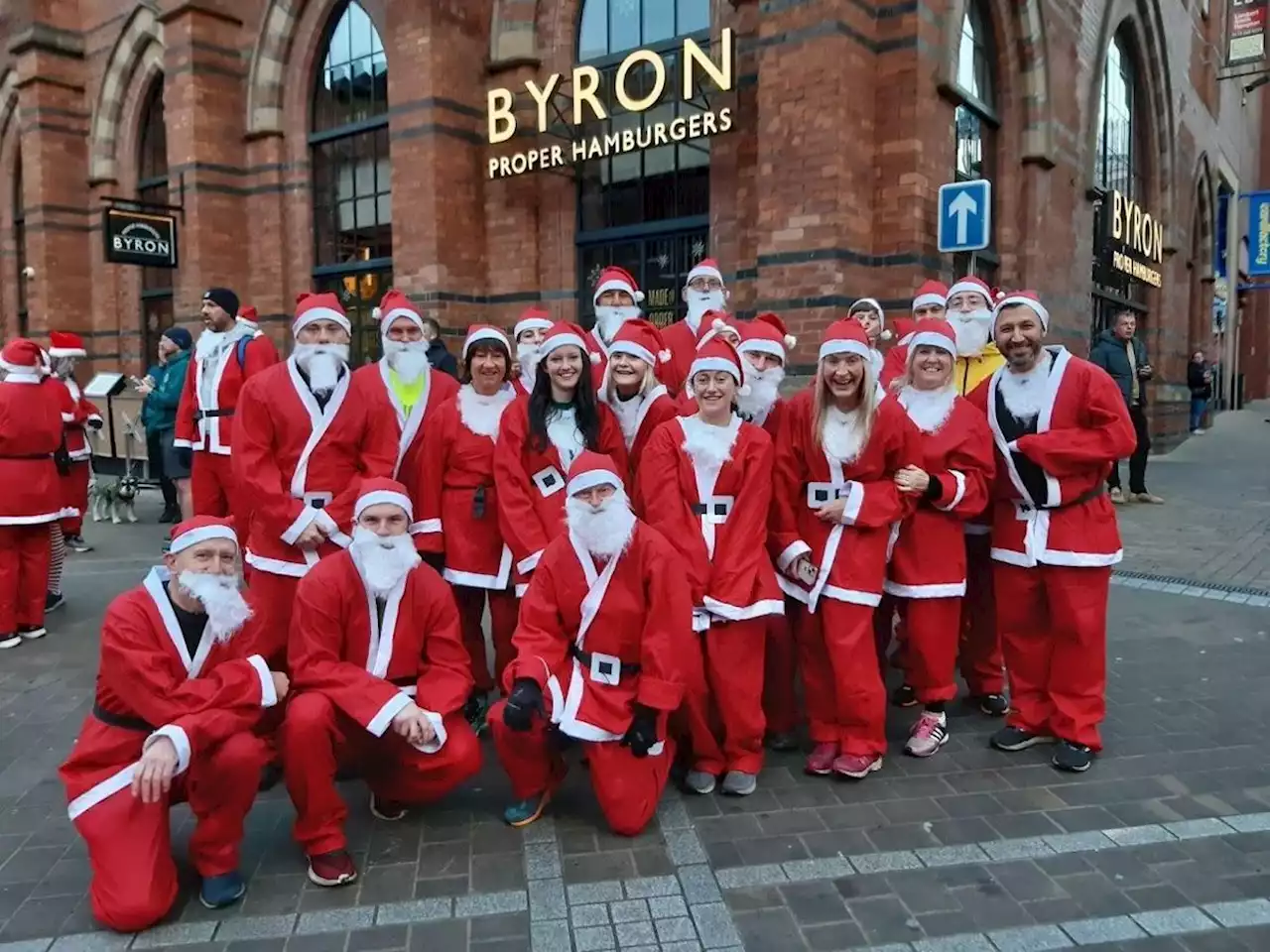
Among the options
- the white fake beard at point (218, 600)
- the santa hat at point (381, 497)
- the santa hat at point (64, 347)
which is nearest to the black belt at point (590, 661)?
the santa hat at point (381, 497)

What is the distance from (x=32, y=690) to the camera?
5270 mm

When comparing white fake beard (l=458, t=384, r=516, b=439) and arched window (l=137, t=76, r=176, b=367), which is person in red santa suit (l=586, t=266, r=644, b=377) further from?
arched window (l=137, t=76, r=176, b=367)

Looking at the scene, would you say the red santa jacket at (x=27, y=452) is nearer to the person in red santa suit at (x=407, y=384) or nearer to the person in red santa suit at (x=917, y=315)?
the person in red santa suit at (x=407, y=384)

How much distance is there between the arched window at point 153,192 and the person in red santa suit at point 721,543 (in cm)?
1648

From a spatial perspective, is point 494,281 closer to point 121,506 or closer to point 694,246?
point 694,246

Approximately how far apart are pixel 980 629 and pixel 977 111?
8.80 metres

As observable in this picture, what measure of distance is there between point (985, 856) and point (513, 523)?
2348mm

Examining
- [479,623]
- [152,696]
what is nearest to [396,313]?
[479,623]

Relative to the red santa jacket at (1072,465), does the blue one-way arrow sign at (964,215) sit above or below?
above

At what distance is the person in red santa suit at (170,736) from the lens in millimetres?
2951

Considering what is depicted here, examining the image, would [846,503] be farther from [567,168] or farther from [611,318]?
[567,168]

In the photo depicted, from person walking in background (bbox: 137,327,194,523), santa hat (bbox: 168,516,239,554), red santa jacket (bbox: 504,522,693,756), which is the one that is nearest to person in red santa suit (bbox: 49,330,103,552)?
person walking in background (bbox: 137,327,194,523)

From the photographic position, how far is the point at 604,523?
11.5 feet

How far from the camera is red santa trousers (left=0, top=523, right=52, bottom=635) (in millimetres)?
6051
